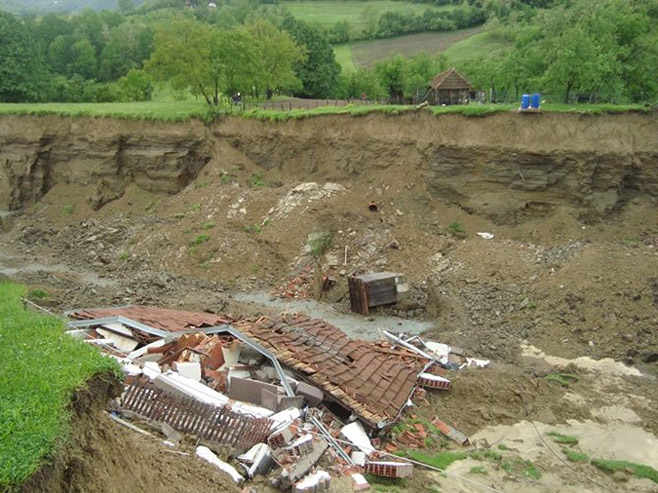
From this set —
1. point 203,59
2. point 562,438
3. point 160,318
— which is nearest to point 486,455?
point 562,438

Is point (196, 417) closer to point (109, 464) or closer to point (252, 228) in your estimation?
point (109, 464)

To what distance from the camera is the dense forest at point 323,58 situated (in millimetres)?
24219

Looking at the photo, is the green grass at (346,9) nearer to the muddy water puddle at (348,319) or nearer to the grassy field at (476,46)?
the grassy field at (476,46)

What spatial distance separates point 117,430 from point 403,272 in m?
14.9

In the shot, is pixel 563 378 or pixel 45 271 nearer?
pixel 563 378

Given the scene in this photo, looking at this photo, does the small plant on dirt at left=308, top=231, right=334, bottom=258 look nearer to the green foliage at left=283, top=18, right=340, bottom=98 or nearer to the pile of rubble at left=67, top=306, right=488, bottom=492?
the pile of rubble at left=67, top=306, right=488, bottom=492

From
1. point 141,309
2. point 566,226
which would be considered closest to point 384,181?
point 566,226

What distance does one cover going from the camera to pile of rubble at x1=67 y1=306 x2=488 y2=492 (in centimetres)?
1002

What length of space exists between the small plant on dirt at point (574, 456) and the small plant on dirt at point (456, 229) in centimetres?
1213

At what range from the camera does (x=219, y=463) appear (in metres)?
9.37

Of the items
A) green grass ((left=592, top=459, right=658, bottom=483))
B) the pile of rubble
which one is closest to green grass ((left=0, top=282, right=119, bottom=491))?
the pile of rubble

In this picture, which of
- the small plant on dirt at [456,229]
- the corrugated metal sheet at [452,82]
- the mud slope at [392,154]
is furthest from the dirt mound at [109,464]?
the corrugated metal sheet at [452,82]

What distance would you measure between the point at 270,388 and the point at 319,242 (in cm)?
1182

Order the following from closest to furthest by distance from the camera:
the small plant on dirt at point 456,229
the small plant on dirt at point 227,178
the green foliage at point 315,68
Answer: the small plant on dirt at point 456,229 < the small plant on dirt at point 227,178 < the green foliage at point 315,68
